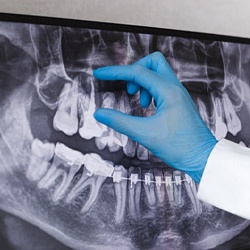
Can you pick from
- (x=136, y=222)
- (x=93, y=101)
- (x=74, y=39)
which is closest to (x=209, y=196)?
(x=136, y=222)

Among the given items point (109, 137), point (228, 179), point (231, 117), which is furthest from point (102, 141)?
point (231, 117)

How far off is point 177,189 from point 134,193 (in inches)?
5.7

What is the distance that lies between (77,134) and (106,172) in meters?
0.13

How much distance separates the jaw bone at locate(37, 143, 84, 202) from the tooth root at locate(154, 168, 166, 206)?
0.24 meters

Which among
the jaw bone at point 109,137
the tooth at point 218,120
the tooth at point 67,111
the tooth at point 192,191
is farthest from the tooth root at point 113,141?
the tooth at point 218,120

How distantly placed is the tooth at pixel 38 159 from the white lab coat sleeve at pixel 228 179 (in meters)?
0.36

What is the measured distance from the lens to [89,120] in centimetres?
125

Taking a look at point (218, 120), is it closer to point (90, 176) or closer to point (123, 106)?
point (123, 106)

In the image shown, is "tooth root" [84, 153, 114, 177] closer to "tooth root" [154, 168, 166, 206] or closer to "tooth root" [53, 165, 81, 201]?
"tooth root" [53, 165, 81, 201]

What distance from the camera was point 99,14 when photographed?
1.45 m

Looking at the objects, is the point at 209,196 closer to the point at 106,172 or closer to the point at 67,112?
the point at 106,172

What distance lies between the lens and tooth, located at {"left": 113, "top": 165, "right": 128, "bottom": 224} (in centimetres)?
129

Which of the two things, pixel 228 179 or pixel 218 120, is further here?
pixel 218 120

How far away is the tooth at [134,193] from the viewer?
51.7 inches
